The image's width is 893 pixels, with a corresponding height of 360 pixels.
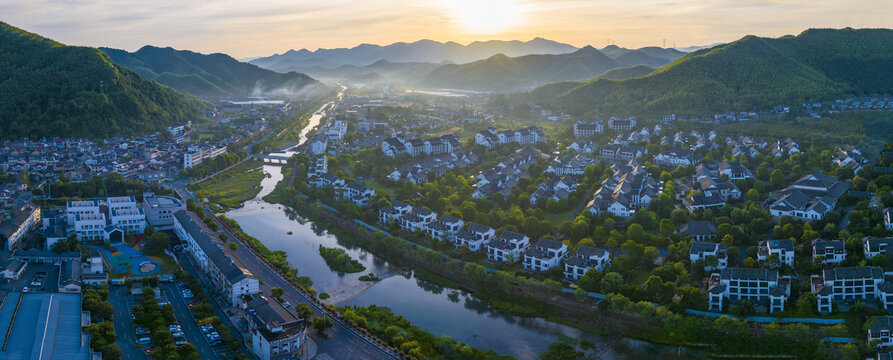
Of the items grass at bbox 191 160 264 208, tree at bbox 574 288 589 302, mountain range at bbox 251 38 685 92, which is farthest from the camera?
mountain range at bbox 251 38 685 92

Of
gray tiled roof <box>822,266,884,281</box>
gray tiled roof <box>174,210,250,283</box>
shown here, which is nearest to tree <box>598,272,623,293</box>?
gray tiled roof <box>822,266,884,281</box>

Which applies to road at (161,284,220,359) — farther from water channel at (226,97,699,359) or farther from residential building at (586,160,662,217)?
residential building at (586,160,662,217)

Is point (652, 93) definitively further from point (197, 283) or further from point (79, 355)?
point (79, 355)

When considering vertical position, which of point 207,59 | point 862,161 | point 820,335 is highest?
point 207,59

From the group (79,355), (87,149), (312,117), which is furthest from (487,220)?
(312,117)

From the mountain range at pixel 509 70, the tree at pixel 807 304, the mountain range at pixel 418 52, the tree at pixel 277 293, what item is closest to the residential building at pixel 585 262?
the tree at pixel 807 304

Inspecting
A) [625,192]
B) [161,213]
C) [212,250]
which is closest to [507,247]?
[625,192]

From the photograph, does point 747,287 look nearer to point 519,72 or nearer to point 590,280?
point 590,280
